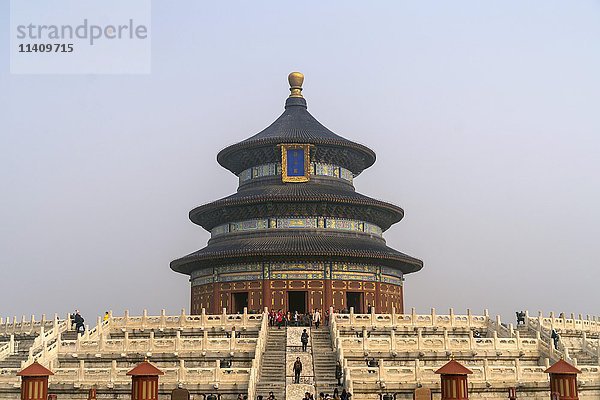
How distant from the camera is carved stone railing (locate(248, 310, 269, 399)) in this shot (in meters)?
30.3

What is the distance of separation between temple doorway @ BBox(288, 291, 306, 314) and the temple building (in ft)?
0.21

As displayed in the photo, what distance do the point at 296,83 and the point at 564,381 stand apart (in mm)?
40331

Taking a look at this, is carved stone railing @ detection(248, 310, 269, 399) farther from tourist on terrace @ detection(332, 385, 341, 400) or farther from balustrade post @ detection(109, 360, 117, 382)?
balustrade post @ detection(109, 360, 117, 382)

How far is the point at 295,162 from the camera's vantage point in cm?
5600

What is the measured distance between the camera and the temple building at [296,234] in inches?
2016

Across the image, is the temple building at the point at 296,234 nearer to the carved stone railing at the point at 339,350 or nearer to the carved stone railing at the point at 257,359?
the carved stone railing at the point at 339,350

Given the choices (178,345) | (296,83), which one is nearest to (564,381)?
(178,345)

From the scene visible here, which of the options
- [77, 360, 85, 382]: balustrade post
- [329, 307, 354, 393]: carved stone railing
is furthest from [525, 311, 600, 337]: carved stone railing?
[77, 360, 85, 382]: balustrade post

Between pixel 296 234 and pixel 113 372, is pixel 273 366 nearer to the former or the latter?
pixel 113 372

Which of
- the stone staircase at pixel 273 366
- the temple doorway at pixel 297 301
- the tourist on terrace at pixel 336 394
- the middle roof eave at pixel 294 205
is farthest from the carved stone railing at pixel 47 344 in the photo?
the middle roof eave at pixel 294 205

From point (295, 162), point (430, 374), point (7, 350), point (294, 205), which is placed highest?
point (295, 162)

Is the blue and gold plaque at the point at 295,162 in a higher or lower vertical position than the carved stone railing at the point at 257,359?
higher

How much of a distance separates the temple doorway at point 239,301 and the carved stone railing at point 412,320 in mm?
13120

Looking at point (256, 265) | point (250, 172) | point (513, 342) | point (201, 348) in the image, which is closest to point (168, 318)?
point (201, 348)
